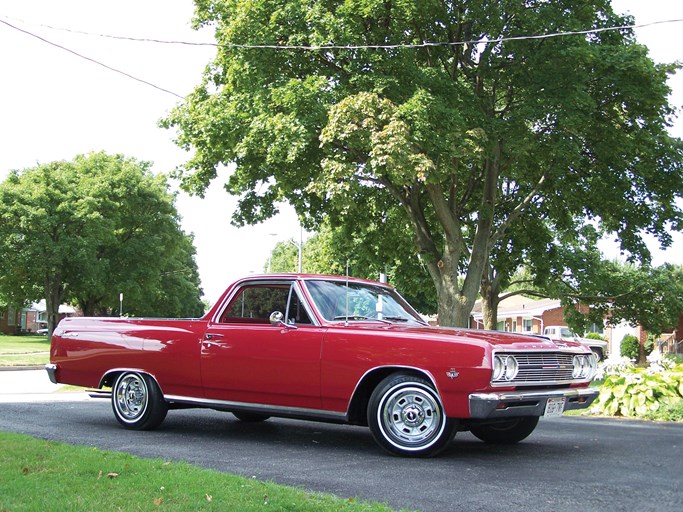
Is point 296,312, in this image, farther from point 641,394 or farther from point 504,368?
point 641,394

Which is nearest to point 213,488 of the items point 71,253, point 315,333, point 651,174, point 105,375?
point 315,333

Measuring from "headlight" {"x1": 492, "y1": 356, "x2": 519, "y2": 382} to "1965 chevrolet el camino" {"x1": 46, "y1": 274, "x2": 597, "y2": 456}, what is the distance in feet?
0.03

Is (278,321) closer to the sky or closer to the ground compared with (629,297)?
closer to the ground

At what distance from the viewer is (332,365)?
7.79m

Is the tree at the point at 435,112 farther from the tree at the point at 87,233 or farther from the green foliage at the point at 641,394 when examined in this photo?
the tree at the point at 87,233

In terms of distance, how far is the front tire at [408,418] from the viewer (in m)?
7.23

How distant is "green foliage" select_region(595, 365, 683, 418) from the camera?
38.4ft

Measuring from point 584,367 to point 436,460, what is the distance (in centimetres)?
195

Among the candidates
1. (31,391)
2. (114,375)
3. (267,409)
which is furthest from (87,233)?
(267,409)

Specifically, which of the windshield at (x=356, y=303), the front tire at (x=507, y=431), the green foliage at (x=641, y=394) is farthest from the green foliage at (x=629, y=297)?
the windshield at (x=356, y=303)

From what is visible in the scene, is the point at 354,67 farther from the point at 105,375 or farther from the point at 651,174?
the point at 105,375

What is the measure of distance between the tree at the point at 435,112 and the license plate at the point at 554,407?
→ 401 inches

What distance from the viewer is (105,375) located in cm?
954

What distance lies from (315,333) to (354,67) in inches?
477
